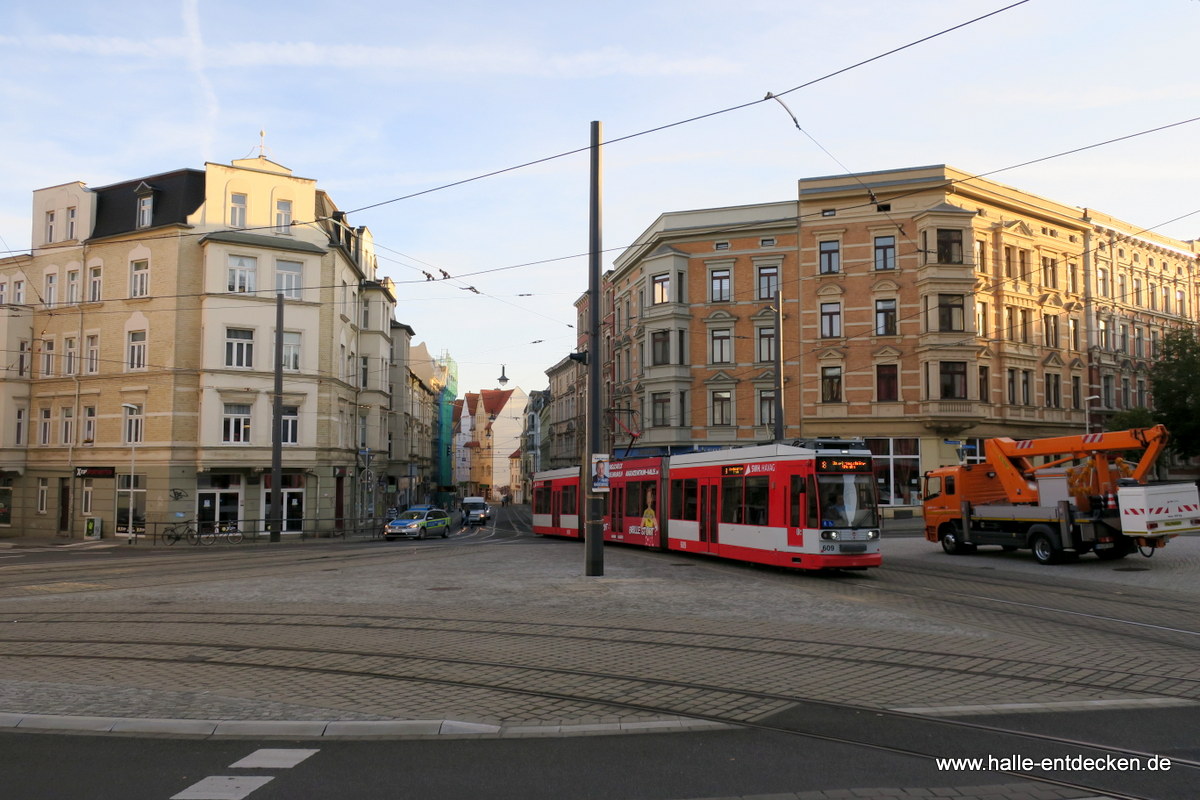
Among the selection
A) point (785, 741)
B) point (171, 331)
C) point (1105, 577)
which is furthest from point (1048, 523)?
point (171, 331)

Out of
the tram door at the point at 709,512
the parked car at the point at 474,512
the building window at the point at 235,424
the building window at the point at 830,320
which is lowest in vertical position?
the parked car at the point at 474,512

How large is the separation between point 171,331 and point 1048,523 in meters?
33.6

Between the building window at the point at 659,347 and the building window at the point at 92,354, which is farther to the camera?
the building window at the point at 659,347

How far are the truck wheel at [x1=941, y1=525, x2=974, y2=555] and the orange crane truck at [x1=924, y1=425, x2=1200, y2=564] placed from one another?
0.74 m

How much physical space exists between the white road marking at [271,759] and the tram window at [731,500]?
616 inches

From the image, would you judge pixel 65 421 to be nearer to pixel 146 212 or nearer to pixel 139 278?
pixel 139 278

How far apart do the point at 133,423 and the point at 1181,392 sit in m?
51.0

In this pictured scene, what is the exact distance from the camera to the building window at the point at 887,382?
43.1 m

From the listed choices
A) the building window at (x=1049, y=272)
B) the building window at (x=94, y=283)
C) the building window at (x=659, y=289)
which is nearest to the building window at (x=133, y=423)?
the building window at (x=94, y=283)

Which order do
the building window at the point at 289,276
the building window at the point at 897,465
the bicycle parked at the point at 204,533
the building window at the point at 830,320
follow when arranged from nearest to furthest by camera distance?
the bicycle parked at the point at 204,533 → the building window at the point at 289,276 → the building window at the point at 897,465 → the building window at the point at 830,320

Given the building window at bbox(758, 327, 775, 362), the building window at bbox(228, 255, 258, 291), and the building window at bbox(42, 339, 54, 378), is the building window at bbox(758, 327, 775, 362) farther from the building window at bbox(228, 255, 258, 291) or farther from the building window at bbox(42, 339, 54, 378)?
the building window at bbox(42, 339, 54, 378)

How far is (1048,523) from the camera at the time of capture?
21.8 meters

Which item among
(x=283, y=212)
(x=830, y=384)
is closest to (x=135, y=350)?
(x=283, y=212)

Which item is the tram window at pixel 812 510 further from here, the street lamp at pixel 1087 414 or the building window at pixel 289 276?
the street lamp at pixel 1087 414
